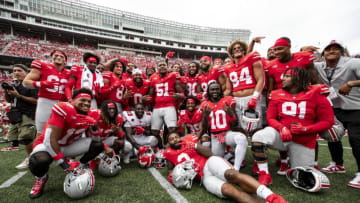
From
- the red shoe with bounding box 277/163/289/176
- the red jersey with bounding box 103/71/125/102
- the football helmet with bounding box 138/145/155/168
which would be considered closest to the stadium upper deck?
the red jersey with bounding box 103/71/125/102

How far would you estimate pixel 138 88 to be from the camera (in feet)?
15.9

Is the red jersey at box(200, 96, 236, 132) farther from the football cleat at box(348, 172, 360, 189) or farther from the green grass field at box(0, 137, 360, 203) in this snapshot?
the football cleat at box(348, 172, 360, 189)

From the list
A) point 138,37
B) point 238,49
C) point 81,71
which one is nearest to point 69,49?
point 138,37

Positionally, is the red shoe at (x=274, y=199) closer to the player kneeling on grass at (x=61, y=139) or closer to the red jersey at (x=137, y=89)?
the player kneeling on grass at (x=61, y=139)

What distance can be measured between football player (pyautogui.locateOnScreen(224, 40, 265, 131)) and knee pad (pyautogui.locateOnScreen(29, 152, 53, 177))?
3.27 m

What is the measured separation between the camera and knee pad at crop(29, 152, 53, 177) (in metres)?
2.55

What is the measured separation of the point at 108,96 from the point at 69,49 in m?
37.1

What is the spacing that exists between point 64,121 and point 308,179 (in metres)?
3.77

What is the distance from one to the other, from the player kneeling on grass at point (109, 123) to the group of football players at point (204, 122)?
0.02 meters

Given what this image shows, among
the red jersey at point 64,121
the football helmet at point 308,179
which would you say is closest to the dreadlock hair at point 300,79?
the football helmet at point 308,179

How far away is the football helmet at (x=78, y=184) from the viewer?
2.44 meters

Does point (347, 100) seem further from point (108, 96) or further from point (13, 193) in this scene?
point (13, 193)

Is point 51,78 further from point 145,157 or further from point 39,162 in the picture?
point 145,157

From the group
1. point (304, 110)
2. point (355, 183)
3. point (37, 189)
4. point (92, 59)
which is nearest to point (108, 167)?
point (37, 189)
